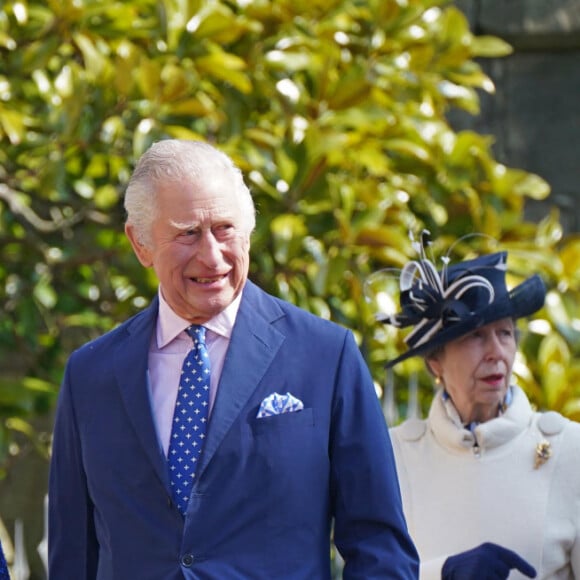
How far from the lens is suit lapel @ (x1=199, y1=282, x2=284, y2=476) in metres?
2.64

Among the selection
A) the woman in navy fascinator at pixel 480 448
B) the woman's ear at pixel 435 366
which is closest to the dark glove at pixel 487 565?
the woman in navy fascinator at pixel 480 448

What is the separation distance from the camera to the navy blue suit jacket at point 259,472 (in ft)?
8.61

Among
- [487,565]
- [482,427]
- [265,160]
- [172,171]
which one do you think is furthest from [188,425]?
[265,160]

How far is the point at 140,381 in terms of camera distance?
2.74 m

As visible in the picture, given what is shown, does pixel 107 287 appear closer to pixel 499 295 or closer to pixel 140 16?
pixel 140 16

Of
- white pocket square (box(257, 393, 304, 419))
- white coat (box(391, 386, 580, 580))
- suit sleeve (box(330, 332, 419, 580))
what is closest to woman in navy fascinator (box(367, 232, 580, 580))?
white coat (box(391, 386, 580, 580))

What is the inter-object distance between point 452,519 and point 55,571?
0.95m

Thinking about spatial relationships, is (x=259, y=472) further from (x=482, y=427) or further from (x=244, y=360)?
(x=482, y=427)

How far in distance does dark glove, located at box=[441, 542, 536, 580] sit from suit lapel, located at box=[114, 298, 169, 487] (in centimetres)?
82

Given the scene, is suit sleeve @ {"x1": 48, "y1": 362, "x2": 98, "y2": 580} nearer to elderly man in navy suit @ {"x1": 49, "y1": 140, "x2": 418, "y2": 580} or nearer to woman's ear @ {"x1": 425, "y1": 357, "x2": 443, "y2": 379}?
elderly man in navy suit @ {"x1": 49, "y1": 140, "x2": 418, "y2": 580}

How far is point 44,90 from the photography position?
191 inches

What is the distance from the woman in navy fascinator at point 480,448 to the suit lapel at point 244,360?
77 centimetres

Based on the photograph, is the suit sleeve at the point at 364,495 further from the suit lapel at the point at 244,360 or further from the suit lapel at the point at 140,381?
the suit lapel at the point at 140,381

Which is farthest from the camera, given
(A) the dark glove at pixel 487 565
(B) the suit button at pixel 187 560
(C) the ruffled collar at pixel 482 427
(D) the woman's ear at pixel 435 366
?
(D) the woman's ear at pixel 435 366
